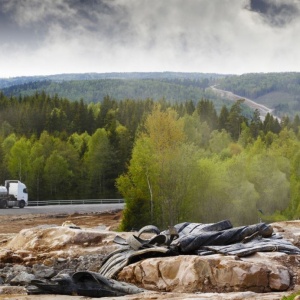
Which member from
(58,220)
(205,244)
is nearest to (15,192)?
(58,220)

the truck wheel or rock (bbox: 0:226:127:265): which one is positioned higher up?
rock (bbox: 0:226:127:265)

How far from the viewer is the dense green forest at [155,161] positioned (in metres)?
41.2

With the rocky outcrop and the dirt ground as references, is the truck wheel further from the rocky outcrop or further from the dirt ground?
the rocky outcrop

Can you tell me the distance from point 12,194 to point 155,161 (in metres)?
23.7

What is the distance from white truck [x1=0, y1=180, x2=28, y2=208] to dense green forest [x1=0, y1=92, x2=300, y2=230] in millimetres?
13349

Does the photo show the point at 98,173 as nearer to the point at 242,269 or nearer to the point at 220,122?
the point at 220,122

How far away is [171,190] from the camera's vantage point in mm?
41469

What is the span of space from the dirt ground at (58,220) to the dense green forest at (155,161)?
143 inches

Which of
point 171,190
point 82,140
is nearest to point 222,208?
point 171,190

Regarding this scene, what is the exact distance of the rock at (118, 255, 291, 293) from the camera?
15258 millimetres

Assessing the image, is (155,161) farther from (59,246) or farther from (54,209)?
(54,209)

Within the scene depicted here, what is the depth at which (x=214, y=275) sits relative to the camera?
1559 cm

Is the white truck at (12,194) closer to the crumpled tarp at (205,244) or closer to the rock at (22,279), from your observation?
the rock at (22,279)

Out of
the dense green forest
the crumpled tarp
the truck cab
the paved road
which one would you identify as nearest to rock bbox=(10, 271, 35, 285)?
the crumpled tarp
